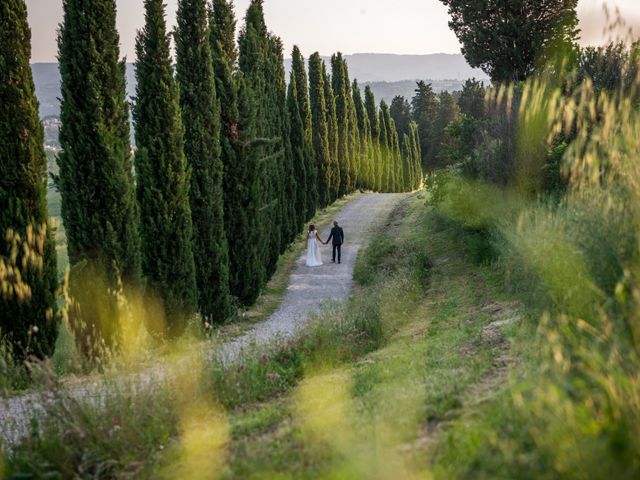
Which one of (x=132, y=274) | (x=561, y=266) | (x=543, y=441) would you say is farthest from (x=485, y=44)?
(x=543, y=441)

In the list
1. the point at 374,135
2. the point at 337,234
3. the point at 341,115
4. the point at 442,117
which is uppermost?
the point at 442,117

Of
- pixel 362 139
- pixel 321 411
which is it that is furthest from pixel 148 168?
pixel 362 139

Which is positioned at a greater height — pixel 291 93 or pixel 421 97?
pixel 421 97

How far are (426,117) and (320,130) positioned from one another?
131 feet

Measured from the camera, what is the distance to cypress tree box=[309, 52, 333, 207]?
3806cm

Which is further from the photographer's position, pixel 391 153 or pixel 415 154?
pixel 415 154

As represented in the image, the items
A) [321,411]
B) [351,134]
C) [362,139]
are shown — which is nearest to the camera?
[321,411]

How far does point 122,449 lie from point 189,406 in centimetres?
120

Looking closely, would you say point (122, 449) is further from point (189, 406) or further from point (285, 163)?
point (285, 163)

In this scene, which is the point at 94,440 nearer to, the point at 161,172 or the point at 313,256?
the point at 161,172

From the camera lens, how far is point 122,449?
5945 mm

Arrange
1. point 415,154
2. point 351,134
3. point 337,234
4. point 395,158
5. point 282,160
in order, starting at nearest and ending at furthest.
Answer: point 337,234 < point 282,160 < point 351,134 < point 395,158 < point 415,154

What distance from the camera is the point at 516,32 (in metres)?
22.8

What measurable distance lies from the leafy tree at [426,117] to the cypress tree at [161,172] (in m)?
62.1
